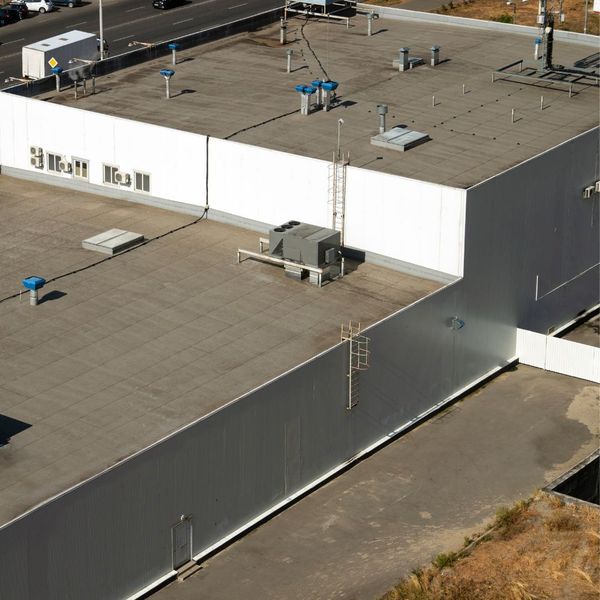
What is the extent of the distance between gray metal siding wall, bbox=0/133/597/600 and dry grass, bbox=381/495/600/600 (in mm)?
5144

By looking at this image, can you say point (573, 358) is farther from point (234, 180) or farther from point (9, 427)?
point (9, 427)

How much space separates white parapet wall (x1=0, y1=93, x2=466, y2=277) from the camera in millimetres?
48781

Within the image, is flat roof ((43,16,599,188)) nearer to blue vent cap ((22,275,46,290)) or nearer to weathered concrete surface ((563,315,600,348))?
weathered concrete surface ((563,315,600,348))

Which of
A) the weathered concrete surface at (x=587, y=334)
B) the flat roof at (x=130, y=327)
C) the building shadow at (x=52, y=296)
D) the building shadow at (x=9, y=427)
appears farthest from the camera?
the weathered concrete surface at (x=587, y=334)

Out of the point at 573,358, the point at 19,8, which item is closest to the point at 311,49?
the point at 573,358

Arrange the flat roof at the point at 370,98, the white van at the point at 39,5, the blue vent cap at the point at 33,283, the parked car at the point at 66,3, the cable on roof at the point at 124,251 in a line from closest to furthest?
the blue vent cap at the point at 33,283, the cable on roof at the point at 124,251, the flat roof at the point at 370,98, the white van at the point at 39,5, the parked car at the point at 66,3

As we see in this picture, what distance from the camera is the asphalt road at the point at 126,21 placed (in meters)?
87.7

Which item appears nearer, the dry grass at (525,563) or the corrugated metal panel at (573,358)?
the dry grass at (525,563)

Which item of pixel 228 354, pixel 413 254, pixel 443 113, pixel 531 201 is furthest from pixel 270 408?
pixel 443 113

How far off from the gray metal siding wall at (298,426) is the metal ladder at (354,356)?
0.89 feet

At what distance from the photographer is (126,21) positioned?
91.8 meters

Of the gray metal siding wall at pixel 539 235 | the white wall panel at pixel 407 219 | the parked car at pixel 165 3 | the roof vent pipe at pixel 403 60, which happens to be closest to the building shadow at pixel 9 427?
the white wall panel at pixel 407 219

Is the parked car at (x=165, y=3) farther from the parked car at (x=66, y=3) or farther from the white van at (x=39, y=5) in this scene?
the white van at (x=39, y=5)

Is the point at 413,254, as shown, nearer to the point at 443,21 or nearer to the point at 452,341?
the point at 452,341
